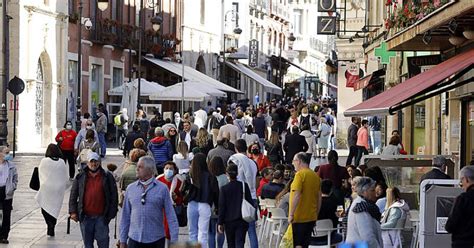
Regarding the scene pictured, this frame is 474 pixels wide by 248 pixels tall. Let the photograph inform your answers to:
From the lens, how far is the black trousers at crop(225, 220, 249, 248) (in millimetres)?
15539

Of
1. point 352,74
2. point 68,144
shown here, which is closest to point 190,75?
point 352,74

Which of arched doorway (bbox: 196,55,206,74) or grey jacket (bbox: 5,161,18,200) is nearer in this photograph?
grey jacket (bbox: 5,161,18,200)

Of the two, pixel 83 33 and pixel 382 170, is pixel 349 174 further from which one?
pixel 83 33

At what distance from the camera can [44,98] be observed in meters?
42.6

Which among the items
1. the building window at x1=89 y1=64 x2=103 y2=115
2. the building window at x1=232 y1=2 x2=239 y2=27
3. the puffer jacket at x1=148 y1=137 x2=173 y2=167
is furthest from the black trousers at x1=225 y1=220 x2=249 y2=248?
the building window at x1=232 y1=2 x2=239 y2=27

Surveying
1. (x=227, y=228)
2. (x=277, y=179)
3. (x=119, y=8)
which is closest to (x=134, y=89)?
(x=119, y=8)

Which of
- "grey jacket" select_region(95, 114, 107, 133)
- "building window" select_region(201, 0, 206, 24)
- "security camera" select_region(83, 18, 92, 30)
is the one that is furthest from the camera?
"building window" select_region(201, 0, 206, 24)

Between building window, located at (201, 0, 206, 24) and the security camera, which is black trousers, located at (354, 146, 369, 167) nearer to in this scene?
the security camera

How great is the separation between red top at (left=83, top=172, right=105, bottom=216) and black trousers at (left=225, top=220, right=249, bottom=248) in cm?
169

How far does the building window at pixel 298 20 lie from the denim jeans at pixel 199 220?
91589 mm

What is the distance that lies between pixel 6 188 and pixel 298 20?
91.8 metres

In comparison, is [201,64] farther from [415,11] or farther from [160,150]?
[415,11]

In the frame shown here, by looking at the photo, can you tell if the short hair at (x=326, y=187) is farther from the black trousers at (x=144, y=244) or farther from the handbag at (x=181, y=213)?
the black trousers at (x=144, y=244)

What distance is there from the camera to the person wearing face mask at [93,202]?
14.9 meters
